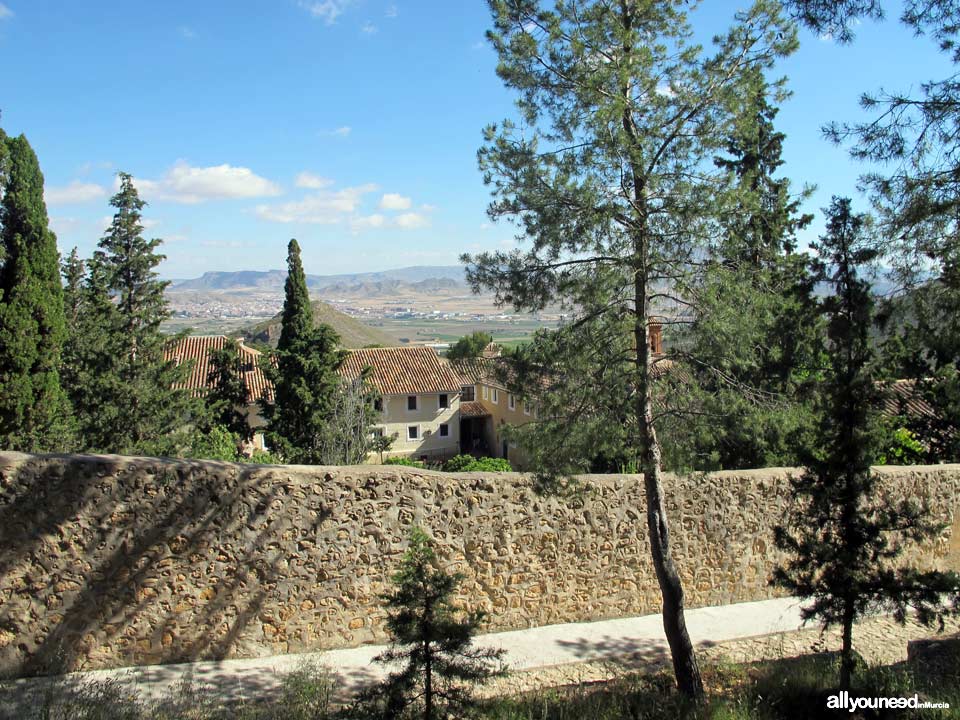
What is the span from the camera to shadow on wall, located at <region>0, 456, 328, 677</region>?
6504 mm

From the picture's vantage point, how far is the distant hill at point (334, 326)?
225ft

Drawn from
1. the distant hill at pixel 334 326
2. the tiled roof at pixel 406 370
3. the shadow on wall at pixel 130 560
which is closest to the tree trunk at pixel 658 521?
the shadow on wall at pixel 130 560

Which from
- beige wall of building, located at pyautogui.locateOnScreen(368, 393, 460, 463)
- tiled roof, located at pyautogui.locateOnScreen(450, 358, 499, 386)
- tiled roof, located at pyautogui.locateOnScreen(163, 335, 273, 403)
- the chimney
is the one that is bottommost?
beige wall of building, located at pyautogui.locateOnScreen(368, 393, 460, 463)

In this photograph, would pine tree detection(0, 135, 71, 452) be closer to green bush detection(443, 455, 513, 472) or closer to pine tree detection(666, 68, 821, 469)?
green bush detection(443, 455, 513, 472)

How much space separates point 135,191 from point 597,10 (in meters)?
19.4

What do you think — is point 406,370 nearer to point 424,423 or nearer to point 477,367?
point 424,423

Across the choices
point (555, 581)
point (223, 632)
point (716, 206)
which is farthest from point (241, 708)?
point (716, 206)

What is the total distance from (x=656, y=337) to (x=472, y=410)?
31561mm

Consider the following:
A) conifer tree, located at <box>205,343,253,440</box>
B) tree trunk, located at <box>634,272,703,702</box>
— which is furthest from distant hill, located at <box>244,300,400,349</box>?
tree trunk, located at <box>634,272,703,702</box>

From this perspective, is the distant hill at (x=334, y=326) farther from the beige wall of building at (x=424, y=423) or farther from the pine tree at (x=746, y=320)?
the pine tree at (x=746, y=320)

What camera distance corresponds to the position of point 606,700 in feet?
Answer: 20.1

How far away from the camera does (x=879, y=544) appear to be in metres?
5.44

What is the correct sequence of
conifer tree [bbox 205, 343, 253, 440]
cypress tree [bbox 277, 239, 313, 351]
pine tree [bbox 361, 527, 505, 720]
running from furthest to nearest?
cypress tree [bbox 277, 239, 313, 351], conifer tree [bbox 205, 343, 253, 440], pine tree [bbox 361, 527, 505, 720]

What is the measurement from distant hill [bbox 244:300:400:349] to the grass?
5407cm
